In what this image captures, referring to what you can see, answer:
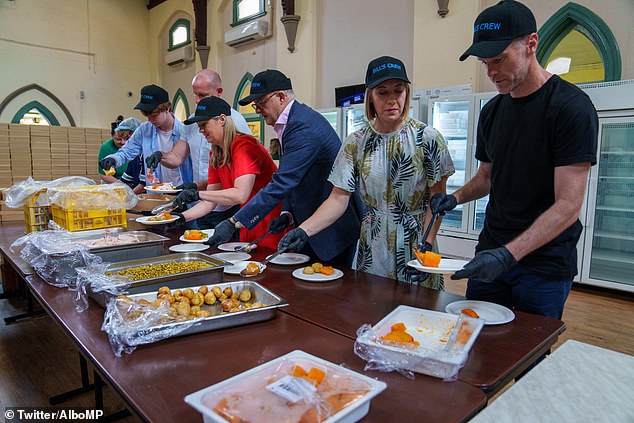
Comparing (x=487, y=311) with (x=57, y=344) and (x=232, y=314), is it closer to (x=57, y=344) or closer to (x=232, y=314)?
(x=232, y=314)

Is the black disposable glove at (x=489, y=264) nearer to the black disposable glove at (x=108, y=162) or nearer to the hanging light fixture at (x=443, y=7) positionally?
the black disposable glove at (x=108, y=162)

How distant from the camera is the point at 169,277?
1.43m

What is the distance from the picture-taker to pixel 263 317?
1238 millimetres

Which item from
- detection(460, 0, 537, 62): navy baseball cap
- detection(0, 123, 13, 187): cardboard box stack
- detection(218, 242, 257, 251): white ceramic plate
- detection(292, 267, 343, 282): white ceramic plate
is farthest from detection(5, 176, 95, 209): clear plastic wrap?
detection(0, 123, 13, 187): cardboard box stack

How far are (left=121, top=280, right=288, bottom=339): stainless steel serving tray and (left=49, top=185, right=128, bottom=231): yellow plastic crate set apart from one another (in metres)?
1.23

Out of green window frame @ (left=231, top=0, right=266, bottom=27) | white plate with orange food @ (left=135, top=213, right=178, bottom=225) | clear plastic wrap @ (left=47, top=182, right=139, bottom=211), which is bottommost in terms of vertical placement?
white plate with orange food @ (left=135, top=213, right=178, bottom=225)


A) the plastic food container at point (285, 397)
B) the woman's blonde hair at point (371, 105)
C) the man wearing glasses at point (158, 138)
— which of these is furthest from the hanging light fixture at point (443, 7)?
the plastic food container at point (285, 397)

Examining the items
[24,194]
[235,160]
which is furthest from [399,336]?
[24,194]

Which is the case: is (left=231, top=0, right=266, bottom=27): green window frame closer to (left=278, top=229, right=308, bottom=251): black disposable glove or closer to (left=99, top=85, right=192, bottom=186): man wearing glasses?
(left=99, top=85, right=192, bottom=186): man wearing glasses

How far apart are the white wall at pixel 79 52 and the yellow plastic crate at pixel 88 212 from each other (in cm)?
792

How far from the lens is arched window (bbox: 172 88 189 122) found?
9430 millimetres

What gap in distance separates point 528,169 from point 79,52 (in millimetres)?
10262

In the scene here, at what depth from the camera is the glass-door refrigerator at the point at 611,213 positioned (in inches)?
152

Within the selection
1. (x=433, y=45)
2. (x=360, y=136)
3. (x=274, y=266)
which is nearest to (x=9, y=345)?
(x=274, y=266)
